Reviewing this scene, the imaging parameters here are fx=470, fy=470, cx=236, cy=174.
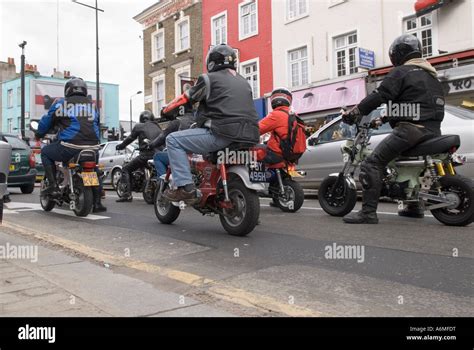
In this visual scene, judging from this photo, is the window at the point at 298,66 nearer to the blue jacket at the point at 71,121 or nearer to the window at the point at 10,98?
the blue jacket at the point at 71,121

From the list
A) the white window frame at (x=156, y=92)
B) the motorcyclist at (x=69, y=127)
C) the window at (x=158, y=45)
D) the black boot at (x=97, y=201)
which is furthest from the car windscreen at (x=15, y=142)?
the window at (x=158, y=45)

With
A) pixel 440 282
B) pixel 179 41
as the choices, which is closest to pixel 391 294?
pixel 440 282

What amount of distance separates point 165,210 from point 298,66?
15231 mm

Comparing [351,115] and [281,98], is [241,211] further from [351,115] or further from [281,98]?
[281,98]

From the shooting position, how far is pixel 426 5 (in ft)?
48.2

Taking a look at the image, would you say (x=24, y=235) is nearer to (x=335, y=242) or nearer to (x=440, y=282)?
(x=335, y=242)

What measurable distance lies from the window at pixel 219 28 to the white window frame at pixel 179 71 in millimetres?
2246

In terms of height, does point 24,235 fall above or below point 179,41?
below

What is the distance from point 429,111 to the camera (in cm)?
538

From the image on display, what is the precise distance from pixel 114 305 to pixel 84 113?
16.5 feet

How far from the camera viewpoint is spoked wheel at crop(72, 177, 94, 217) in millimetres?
7199

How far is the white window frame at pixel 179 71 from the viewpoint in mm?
25491

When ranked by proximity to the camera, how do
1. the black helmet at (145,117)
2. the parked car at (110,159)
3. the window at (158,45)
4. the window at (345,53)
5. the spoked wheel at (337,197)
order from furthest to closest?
1. the window at (158,45)
2. the window at (345,53)
3. the parked car at (110,159)
4. the black helmet at (145,117)
5. the spoked wheel at (337,197)
